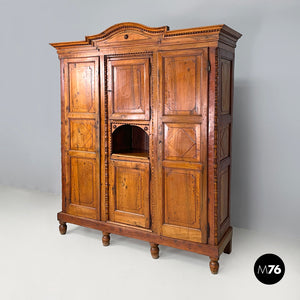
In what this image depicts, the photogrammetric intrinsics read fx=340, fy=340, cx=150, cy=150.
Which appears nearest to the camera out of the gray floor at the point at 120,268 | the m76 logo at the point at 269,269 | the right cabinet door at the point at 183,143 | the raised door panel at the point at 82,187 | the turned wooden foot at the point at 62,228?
the gray floor at the point at 120,268

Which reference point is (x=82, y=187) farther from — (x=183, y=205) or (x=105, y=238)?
(x=183, y=205)

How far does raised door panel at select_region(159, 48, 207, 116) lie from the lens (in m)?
2.79

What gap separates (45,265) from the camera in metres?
2.95

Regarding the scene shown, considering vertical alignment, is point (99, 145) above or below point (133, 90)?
below

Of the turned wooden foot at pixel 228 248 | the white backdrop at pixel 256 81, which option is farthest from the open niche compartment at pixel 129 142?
the turned wooden foot at pixel 228 248

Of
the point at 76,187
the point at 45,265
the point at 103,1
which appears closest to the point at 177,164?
the point at 76,187

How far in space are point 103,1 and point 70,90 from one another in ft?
5.20

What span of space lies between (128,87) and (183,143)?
74 centimetres

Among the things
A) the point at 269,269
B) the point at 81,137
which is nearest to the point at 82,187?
the point at 81,137

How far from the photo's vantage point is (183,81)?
2.87 metres

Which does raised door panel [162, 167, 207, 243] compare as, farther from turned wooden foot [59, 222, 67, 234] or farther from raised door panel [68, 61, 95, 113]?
turned wooden foot [59, 222, 67, 234]

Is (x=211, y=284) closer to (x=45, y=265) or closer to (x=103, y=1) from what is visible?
(x=45, y=265)

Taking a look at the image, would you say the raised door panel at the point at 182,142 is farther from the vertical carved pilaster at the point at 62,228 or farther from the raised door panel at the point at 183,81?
the vertical carved pilaster at the point at 62,228

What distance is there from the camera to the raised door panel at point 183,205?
115 inches
